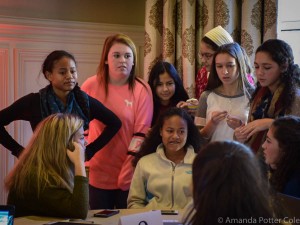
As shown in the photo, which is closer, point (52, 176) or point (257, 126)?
point (52, 176)

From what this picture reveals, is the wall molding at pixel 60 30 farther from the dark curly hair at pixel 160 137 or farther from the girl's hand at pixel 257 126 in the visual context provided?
the girl's hand at pixel 257 126

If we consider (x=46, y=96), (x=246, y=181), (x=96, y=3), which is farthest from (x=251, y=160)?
(x=96, y=3)

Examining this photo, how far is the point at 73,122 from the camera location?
215 centimetres

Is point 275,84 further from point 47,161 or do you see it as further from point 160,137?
point 47,161

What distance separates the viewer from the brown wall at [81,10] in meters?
3.55

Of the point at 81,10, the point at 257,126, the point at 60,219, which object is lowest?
the point at 60,219

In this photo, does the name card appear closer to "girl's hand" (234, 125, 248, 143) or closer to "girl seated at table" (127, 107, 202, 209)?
"girl seated at table" (127, 107, 202, 209)

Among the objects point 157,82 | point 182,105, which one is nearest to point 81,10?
point 157,82

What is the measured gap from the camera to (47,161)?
2.03 metres

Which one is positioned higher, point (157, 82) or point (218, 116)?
point (157, 82)

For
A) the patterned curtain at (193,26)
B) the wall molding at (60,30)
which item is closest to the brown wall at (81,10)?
the wall molding at (60,30)

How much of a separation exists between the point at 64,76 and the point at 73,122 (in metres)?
0.43

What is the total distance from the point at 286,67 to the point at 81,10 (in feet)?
6.68

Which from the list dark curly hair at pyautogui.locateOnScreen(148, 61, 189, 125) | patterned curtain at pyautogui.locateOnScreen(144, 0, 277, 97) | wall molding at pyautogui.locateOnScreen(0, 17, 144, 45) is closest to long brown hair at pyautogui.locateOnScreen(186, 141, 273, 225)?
dark curly hair at pyautogui.locateOnScreen(148, 61, 189, 125)
